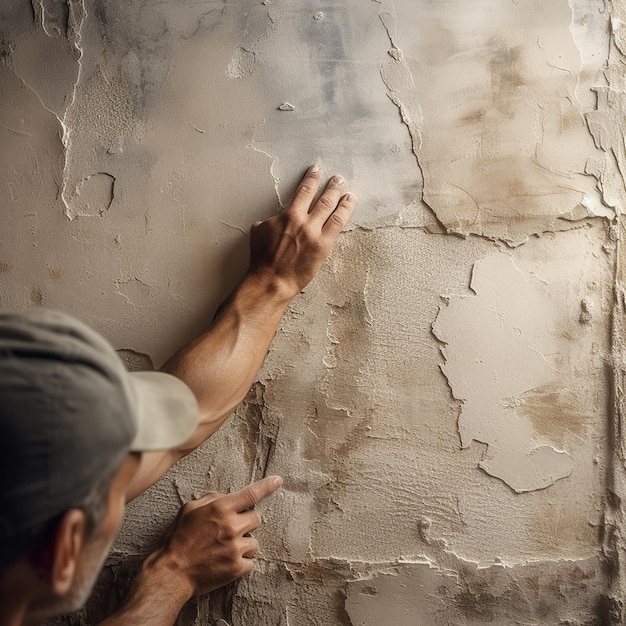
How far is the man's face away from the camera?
0.82 m

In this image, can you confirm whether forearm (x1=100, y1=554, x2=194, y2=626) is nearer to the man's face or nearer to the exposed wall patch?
the man's face

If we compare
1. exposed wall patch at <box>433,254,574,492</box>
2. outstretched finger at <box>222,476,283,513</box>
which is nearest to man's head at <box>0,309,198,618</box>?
outstretched finger at <box>222,476,283,513</box>

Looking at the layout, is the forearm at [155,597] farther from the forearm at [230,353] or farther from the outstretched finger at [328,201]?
the outstretched finger at [328,201]

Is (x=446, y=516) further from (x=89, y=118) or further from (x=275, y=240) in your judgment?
(x=89, y=118)

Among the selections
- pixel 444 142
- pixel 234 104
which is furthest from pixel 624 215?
pixel 234 104

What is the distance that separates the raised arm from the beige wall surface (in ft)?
0.22

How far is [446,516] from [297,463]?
434 mm

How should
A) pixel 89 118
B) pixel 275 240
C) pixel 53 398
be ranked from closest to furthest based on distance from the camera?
pixel 53 398 < pixel 275 240 < pixel 89 118

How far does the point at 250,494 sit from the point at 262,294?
0.54m

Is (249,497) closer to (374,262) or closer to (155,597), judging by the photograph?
(155,597)

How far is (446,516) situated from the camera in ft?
4.99

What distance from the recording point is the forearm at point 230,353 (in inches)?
54.5

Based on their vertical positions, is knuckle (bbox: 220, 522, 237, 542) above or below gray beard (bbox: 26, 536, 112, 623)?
below

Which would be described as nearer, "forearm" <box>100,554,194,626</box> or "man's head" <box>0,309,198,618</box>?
"man's head" <box>0,309,198,618</box>
